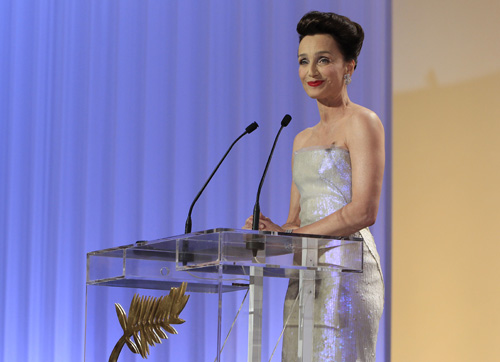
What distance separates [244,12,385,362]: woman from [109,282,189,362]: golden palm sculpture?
0.25 metres

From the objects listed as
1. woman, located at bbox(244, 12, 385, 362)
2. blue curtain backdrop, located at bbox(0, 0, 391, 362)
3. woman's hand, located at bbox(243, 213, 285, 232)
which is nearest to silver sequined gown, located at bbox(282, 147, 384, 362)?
woman, located at bbox(244, 12, 385, 362)

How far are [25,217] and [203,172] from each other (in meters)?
1.07

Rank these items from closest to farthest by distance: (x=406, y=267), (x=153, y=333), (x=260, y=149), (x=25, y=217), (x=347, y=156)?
(x=153, y=333) → (x=347, y=156) → (x=406, y=267) → (x=260, y=149) → (x=25, y=217)

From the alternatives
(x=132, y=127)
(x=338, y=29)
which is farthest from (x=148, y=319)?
(x=132, y=127)

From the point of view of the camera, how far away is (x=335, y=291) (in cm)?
189

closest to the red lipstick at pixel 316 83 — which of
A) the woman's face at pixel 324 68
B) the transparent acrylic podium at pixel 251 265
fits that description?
the woman's face at pixel 324 68

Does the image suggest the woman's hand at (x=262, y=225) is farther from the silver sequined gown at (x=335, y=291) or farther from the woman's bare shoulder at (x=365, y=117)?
the woman's bare shoulder at (x=365, y=117)

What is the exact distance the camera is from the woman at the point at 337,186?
186 cm

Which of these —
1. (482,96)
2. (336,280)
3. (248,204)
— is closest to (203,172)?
(248,204)

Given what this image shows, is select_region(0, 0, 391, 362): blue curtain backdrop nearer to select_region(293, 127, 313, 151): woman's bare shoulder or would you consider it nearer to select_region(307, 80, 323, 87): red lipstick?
select_region(293, 127, 313, 151): woman's bare shoulder

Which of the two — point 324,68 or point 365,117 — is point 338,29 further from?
point 365,117

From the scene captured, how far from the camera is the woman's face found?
8.21 feet

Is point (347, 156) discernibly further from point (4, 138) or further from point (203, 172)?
point (4, 138)

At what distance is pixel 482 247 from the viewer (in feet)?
11.8
